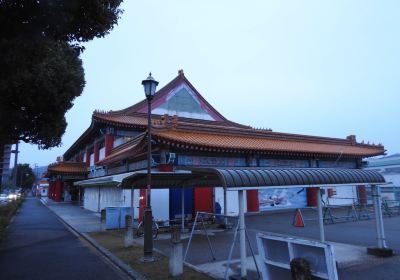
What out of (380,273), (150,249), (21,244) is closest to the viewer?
(380,273)

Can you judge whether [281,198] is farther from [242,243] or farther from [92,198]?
[242,243]

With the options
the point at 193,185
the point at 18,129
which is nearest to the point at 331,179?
the point at 193,185

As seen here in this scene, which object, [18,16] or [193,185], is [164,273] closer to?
[193,185]

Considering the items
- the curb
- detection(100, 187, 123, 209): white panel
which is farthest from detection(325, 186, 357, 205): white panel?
the curb

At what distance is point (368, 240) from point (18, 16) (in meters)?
13.2

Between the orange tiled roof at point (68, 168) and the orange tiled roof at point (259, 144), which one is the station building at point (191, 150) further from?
the orange tiled roof at point (68, 168)

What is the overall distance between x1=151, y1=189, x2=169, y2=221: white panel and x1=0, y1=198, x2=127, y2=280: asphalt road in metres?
4.65

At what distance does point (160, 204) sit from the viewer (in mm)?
19172

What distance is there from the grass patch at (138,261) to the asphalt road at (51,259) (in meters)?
0.52

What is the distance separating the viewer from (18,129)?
45.2 feet

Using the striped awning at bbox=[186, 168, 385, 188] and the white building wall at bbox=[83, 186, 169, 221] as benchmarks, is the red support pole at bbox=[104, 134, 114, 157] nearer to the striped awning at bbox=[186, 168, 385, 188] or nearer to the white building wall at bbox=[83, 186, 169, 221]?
the white building wall at bbox=[83, 186, 169, 221]

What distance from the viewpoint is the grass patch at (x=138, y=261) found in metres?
8.16

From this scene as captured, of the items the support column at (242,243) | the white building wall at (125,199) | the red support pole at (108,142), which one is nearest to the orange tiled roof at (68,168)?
the white building wall at (125,199)

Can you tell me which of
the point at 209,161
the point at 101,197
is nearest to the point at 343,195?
the point at 209,161
